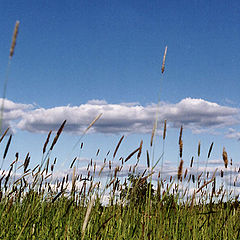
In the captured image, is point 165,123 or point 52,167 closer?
point 165,123

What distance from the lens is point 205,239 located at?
10.5ft

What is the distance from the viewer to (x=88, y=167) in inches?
176

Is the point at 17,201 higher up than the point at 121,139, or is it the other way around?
the point at 121,139

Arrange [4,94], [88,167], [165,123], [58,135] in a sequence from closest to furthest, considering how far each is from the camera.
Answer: [4,94], [58,135], [165,123], [88,167]

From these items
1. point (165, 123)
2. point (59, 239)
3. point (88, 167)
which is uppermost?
point (165, 123)

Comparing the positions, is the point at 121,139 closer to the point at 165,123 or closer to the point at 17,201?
the point at 165,123

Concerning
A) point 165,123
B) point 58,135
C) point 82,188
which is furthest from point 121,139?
point 82,188

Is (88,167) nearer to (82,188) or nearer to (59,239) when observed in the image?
(82,188)

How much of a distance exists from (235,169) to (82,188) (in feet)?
7.56

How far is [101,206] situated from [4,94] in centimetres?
273

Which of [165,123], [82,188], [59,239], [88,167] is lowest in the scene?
[59,239]

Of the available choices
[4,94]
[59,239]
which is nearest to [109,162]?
[59,239]

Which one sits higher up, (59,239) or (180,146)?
(180,146)

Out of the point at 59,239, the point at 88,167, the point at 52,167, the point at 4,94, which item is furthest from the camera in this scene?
the point at 88,167
